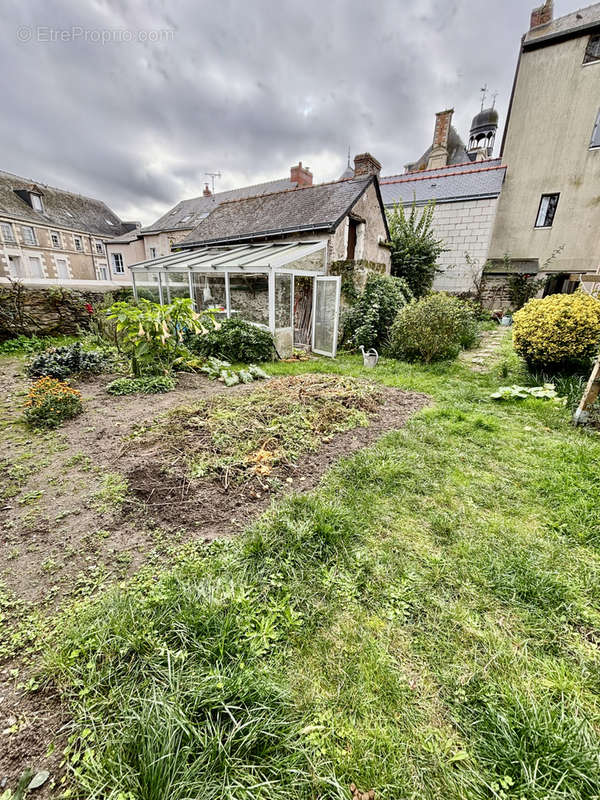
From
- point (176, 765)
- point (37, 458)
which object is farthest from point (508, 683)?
point (37, 458)

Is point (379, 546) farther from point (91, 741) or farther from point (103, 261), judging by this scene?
point (103, 261)

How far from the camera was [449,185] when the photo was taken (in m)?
13.8

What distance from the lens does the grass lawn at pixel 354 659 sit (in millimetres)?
1154

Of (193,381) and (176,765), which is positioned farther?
(193,381)

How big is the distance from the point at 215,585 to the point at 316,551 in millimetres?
704

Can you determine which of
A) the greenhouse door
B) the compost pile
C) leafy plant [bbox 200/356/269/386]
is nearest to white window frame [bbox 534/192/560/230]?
the greenhouse door

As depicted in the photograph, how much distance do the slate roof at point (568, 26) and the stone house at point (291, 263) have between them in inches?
339

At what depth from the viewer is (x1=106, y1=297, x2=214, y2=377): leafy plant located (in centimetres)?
541

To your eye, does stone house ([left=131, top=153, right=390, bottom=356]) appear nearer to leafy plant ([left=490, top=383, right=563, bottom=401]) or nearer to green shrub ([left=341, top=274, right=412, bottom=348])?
green shrub ([left=341, top=274, right=412, bottom=348])

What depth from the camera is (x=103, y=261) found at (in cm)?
2872

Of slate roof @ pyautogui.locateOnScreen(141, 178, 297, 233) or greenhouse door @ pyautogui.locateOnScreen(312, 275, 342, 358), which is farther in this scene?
slate roof @ pyautogui.locateOnScreen(141, 178, 297, 233)

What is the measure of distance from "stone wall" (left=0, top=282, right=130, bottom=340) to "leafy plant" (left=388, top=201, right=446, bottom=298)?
11279 mm

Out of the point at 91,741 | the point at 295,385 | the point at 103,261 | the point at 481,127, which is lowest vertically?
the point at 91,741

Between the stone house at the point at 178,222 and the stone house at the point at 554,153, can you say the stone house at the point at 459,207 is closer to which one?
the stone house at the point at 554,153
